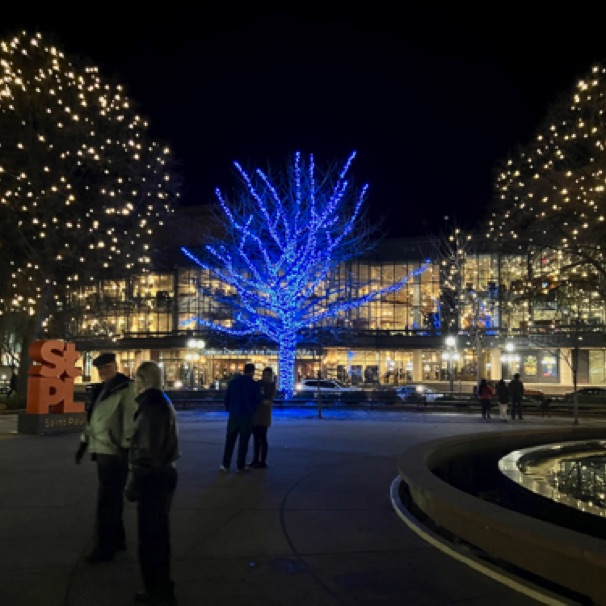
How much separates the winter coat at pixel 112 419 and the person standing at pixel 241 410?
5092 millimetres

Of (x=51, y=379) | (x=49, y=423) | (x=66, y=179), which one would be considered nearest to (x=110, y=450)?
(x=49, y=423)

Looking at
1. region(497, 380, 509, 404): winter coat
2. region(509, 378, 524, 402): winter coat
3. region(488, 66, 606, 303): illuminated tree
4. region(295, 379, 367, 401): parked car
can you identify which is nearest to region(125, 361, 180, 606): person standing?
region(488, 66, 606, 303): illuminated tree

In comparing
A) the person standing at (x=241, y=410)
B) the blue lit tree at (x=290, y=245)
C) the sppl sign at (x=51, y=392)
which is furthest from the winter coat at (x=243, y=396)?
the blue lit tree at (x=290, y=245)

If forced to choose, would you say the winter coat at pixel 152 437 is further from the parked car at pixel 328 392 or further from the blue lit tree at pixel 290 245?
the blue lit tree at pixel 290 245

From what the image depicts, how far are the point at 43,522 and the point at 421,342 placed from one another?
173 feet

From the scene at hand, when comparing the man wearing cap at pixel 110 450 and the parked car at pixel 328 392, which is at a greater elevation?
A: the man wearing cap at pixel 110 450

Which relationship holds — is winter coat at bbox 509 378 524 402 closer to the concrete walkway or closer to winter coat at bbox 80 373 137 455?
the concrete walkway

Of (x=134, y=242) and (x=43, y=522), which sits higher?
(x=134, y=242)

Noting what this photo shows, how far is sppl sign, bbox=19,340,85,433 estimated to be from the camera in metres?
18.1

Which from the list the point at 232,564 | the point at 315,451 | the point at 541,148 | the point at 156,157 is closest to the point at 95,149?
the point at 156,157

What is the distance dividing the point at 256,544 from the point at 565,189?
17841mm

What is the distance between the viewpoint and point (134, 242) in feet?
103

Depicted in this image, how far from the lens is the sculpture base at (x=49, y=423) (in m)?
18.0

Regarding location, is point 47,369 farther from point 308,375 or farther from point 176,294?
point 176,294
